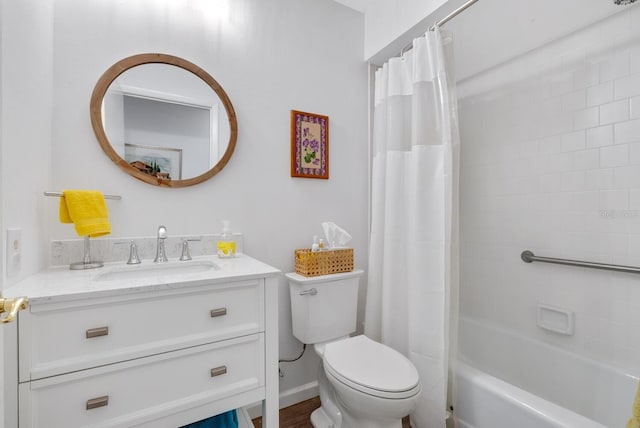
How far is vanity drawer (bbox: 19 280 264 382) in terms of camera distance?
0.79 metres

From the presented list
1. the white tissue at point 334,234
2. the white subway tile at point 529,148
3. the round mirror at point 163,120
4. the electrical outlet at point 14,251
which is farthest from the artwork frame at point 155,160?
the white subway tile at point 529,148

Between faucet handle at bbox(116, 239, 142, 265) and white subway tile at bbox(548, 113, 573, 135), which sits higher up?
white subway tile at bbox(548, 113, 573, 135)

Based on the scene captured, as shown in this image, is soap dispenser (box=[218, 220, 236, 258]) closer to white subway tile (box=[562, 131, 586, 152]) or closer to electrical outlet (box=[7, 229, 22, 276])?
electrical outlet (box=[7, 229, 22, 276])

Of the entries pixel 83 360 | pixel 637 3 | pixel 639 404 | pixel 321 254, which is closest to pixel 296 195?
pixel 321 254

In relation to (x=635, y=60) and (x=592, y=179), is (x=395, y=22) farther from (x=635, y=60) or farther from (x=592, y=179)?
(x=592, y=179)

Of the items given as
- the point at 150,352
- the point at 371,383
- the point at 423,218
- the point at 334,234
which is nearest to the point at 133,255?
the point at 150,352

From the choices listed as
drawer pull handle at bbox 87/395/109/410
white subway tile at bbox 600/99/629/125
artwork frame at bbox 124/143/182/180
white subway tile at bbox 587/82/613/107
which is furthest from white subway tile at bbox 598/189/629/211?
drawer pull handle at bbox 87/395/109/410

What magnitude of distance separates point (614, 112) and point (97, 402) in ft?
7.74

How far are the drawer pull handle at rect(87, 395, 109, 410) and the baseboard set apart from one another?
91cm

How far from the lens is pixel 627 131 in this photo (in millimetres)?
1361

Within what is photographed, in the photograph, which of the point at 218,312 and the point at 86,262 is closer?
the point at 218,312

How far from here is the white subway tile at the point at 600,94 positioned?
1.42m

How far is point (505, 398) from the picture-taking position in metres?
1.13

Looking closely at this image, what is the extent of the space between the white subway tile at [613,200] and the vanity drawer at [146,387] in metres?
1.73
